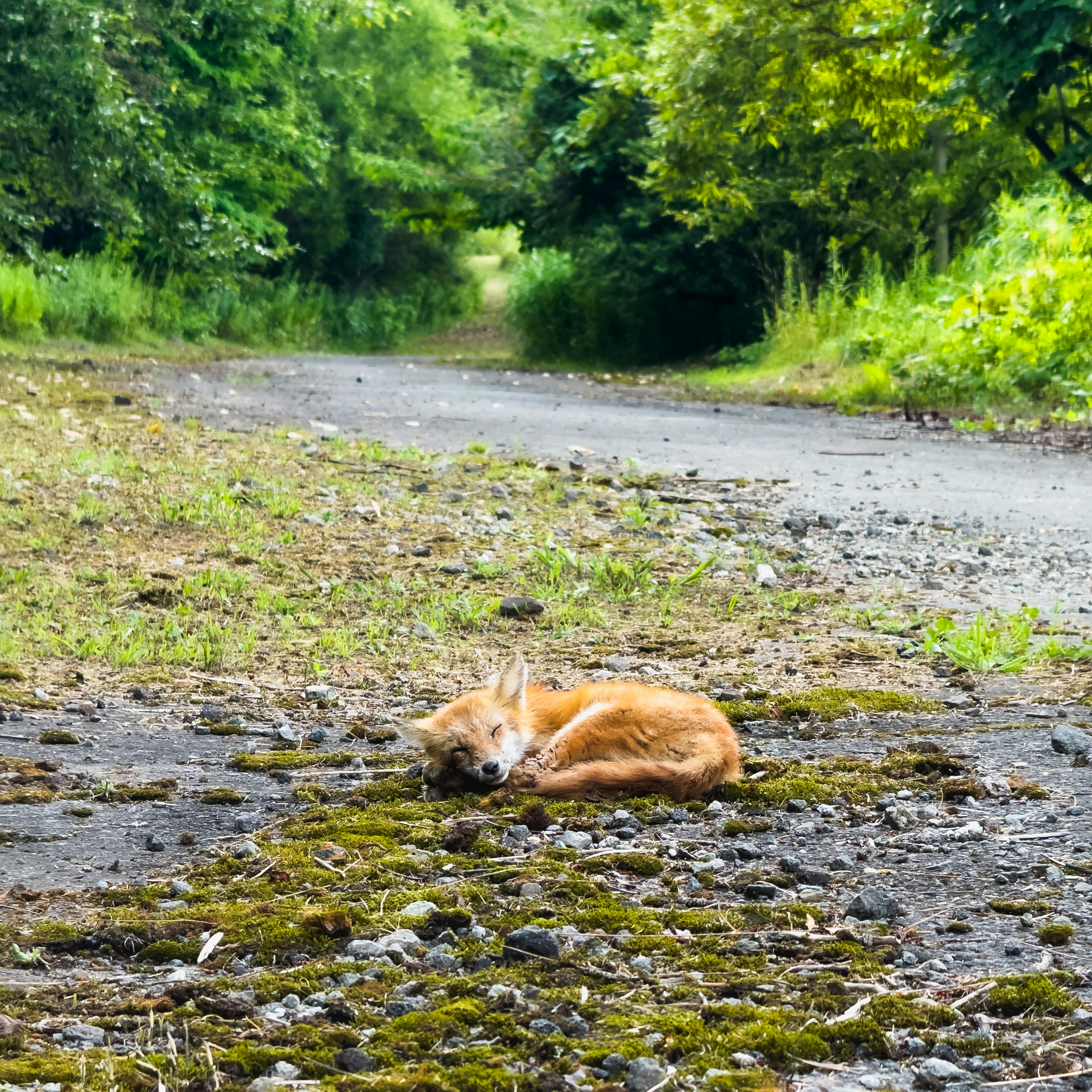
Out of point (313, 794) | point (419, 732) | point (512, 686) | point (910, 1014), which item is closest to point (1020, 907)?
point (910, 1014)

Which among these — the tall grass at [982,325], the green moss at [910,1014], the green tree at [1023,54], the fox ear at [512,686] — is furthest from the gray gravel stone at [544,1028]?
the tall grass at [982,325]

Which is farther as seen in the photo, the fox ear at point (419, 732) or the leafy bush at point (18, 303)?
the leafy bush at point (18, 303)

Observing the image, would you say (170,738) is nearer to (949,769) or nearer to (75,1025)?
(75,1025)

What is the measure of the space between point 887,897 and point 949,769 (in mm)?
1084

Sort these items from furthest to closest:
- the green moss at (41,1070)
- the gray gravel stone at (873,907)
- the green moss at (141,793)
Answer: the green moss at (141,793), the gray gravel stone at (873,907), the green moss at (41,1070)

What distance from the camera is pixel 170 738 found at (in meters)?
4.60

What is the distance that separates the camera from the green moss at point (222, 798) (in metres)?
3.88

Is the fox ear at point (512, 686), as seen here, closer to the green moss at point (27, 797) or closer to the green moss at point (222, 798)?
the green moss at point (222, 798)

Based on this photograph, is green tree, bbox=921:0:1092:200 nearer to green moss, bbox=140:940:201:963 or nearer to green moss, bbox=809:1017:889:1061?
green moss, bbox=809:1017:889:1061

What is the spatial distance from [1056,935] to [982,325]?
13107 millimetres

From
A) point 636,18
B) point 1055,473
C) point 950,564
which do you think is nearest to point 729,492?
point 950,564

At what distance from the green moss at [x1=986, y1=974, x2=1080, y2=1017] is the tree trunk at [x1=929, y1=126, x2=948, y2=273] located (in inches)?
747

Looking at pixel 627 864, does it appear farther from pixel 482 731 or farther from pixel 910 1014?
pixel 910 1014

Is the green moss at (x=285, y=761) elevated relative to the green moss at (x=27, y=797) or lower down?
elevated
